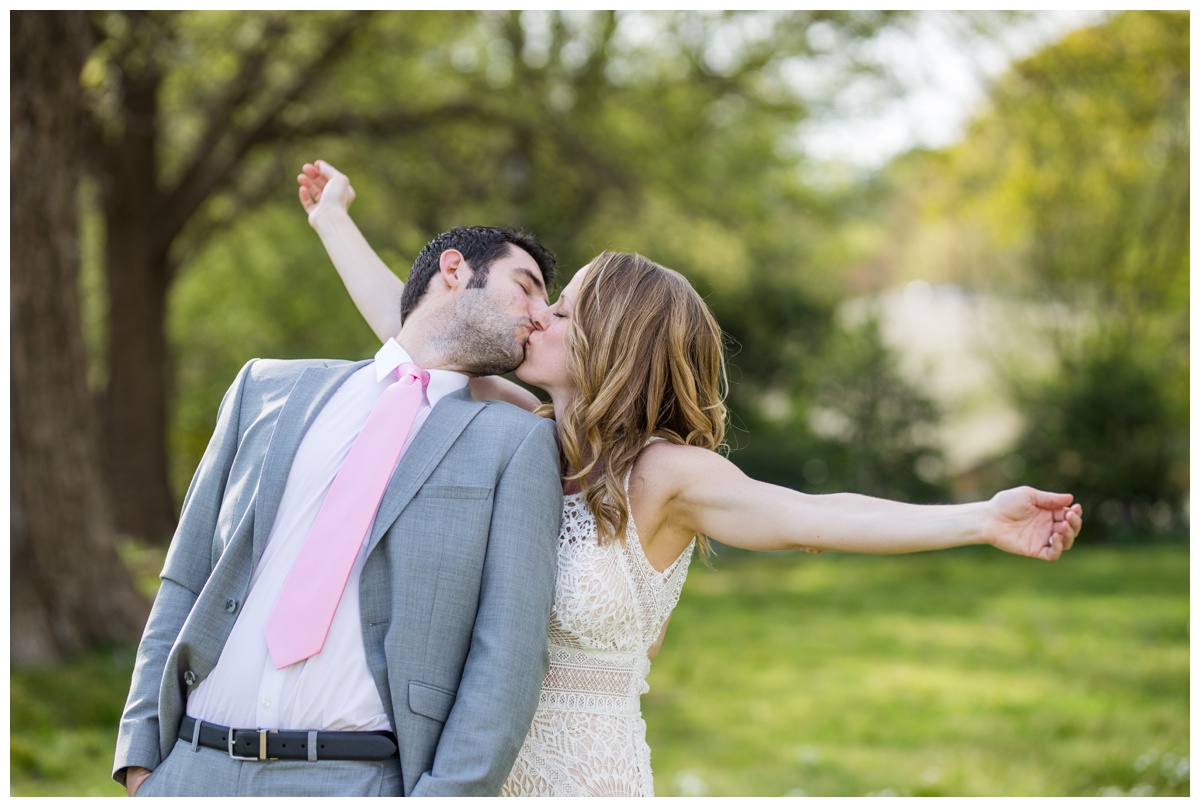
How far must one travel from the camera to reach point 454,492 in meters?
2.50

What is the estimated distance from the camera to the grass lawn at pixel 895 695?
599cm

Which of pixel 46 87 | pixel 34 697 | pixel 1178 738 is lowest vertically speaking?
pixel 1178 738

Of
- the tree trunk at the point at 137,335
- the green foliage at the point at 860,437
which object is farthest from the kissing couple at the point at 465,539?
the green foliage at the point at 860,437

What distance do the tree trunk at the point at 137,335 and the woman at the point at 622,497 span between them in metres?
10.3

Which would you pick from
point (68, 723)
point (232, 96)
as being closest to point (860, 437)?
point (232, 96)

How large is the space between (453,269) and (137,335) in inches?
435

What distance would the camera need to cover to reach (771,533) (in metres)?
2.53

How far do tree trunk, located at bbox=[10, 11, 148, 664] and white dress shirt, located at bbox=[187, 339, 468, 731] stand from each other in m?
4.98

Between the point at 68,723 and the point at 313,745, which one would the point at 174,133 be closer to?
the point at 68,723

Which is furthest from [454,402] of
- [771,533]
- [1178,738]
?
[1178,738]

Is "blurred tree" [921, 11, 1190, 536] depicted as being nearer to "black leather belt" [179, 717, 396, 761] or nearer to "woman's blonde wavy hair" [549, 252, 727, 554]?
A: "woman's blonde wavy hair" [549, 252, 727, 554]
